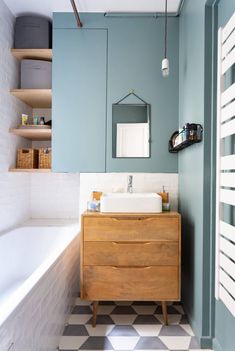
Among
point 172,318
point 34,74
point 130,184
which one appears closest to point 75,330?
point 172,318

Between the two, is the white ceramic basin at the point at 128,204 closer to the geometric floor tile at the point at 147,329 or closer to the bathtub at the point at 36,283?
the bathtub at the point at 36,283

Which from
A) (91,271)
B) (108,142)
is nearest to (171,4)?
(108,142)

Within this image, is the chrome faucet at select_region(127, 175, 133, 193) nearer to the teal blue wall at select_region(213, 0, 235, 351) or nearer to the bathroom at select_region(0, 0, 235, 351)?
the bathroom at select_region(0, 0, 235, 351)

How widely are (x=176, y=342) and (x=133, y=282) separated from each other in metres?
0.47

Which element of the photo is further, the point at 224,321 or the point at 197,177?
the point at 197,177

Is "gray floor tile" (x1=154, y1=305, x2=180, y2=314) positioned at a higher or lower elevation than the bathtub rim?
lower

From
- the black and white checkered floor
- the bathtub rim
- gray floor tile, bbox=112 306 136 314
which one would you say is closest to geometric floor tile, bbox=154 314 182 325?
the black and white checkered floor

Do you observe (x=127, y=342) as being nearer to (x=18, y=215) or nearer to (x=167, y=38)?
(x=18, y=215)

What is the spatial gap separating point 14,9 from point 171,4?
4.56ft

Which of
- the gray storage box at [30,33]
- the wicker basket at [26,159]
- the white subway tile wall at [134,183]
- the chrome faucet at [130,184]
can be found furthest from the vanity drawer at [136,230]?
the gray storage box at [30,33]

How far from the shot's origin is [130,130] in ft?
8.82

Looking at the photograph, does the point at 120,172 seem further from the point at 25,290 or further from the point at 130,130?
the point at 25,290

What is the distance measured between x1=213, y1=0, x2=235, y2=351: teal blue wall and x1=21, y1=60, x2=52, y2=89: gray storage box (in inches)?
64.1

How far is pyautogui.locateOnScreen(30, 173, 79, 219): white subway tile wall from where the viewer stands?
3.03 metres
